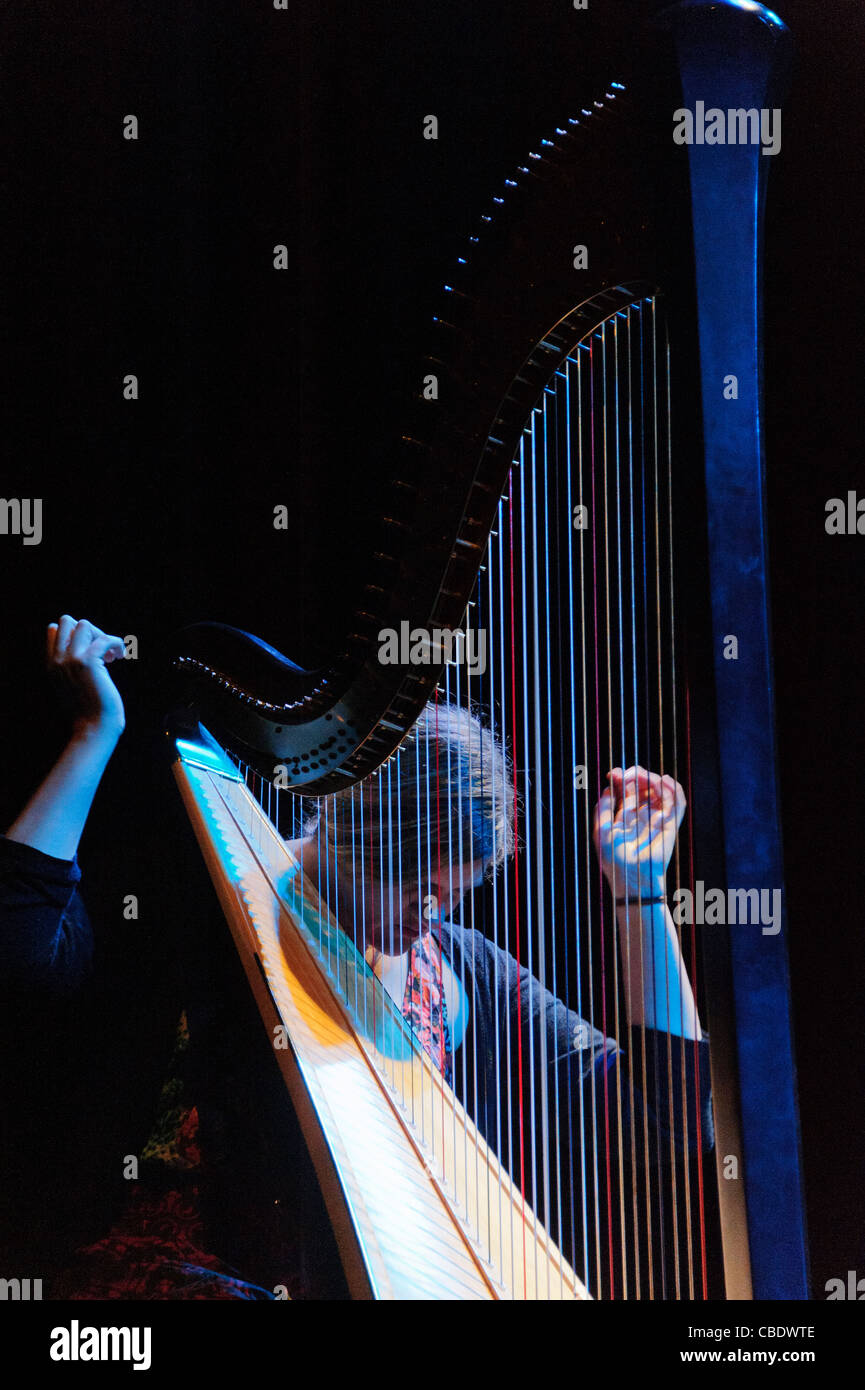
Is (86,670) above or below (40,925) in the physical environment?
above

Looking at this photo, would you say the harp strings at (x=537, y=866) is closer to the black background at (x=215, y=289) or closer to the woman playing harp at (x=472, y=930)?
the woman playing harp at (x=472, y=930)

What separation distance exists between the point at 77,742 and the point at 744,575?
4.52 feet

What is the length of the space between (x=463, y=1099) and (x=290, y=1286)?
1.50ft

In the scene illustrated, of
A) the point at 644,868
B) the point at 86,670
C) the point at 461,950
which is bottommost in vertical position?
the point at 461,950

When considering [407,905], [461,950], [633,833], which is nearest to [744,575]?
[633,833]

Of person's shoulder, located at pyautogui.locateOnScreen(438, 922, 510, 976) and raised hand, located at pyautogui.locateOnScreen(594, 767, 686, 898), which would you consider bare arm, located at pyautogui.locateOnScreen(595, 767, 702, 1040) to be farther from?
person's shoulder, located at pyautogui.locateOnScreen(438, 922, 510, 976)

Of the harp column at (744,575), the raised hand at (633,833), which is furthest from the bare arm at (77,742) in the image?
the harp column at (744,575)

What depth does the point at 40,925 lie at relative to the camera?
177 centimetres

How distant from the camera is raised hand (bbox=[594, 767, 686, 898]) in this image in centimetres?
126

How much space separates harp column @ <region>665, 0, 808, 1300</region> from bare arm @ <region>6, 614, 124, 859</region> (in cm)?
130

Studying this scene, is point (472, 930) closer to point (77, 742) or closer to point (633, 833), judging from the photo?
point (633, 833)

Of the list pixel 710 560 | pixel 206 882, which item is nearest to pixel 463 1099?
pixel 206 882

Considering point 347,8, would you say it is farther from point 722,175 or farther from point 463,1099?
point 463,1099

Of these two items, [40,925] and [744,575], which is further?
[40,925]
